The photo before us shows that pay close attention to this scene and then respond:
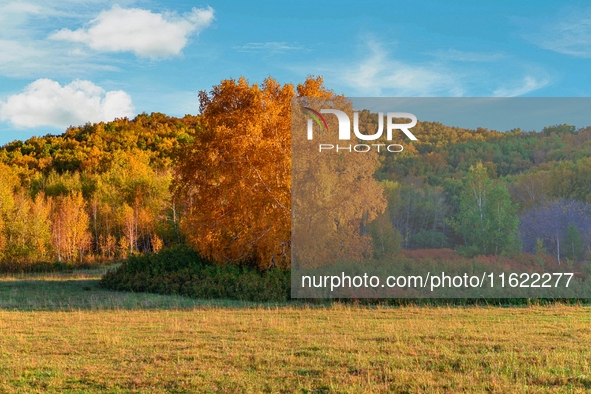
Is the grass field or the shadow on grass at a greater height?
the grass field

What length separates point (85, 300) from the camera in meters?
18.8

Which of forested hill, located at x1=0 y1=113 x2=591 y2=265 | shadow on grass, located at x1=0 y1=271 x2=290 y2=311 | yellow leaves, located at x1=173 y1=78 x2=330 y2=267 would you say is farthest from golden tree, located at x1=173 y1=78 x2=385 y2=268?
shadow on grass, located at x1=0 y1=271 x2=290 y2=311

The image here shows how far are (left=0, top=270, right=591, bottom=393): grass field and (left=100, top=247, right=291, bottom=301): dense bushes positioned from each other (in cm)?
338

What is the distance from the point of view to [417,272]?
20344 mm

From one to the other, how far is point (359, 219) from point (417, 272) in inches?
131

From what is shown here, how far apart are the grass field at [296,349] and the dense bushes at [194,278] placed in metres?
3.38

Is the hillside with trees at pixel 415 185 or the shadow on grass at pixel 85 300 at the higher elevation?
the hillside with trees at pixel 415 185

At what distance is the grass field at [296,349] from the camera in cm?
727

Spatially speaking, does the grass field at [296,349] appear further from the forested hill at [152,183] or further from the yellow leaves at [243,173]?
the forested hill at [152,183]

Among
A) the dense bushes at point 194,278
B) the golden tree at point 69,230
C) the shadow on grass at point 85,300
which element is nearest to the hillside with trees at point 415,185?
the dense bushes at point 194,278

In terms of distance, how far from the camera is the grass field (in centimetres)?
727

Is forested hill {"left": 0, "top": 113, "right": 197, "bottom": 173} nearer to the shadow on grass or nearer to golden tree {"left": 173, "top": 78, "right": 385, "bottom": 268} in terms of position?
golden tree {"left": 173, "top": 78, "right": 385, "bottom": 268}

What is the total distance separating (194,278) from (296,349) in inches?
508

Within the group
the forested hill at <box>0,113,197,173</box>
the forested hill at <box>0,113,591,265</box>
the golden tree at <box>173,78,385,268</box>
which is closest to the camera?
the golden tree at <box>173,78,385,268</box>
